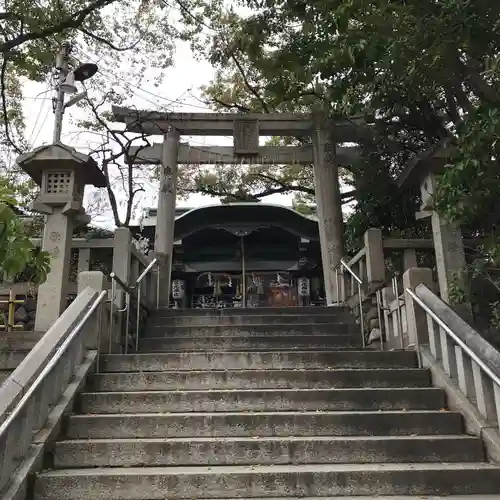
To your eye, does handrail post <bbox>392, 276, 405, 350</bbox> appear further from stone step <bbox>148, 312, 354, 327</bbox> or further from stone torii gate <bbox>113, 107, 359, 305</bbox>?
stone torii gate <bbox>113, 107, 359, 305</bbox>

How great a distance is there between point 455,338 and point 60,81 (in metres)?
7.02

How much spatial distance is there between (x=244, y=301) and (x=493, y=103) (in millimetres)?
9851

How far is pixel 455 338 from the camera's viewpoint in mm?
4441

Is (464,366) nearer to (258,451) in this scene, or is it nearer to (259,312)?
(258,451)

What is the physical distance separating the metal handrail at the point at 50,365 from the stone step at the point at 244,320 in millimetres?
1999

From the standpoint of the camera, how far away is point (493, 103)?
181 inches

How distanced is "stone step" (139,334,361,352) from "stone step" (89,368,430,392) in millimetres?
1418

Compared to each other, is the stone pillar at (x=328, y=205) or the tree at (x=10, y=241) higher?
the stone pillar at (x=328, y=205)

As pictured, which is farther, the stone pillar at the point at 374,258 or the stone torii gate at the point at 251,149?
the stone torii gate at the point at 251,149

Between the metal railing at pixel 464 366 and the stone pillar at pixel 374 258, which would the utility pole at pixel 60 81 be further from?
the metal railing at pixel 464 366

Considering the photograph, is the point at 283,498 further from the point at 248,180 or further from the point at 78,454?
the point at 248,180

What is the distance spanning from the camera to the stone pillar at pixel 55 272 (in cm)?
634

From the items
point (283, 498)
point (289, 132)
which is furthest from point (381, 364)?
point (289, 132)

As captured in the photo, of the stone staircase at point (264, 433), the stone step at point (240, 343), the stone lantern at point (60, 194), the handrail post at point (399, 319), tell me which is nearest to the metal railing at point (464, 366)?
the stone staircase at point (264, 433)
